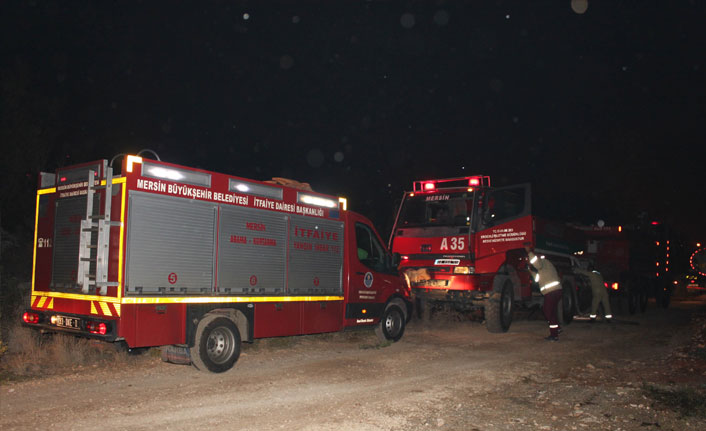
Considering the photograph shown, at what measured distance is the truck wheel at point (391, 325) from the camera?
11116 millimetres

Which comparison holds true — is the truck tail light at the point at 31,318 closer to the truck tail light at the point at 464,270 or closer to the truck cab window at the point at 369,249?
the truck cab window at the point at 369,249

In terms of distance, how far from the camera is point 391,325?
11.4m

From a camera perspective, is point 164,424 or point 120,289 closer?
point 164,424

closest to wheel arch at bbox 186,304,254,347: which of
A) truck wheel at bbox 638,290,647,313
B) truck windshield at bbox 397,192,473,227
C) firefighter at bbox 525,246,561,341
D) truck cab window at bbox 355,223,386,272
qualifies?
truck cab window at bbox 355,223,386,272

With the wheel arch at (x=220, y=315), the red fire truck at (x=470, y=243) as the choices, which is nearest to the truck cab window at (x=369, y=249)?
the red fire truck at (x=470, y=243)

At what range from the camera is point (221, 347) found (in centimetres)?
811

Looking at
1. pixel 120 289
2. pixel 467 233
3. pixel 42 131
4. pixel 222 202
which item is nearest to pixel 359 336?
pixel 467 233

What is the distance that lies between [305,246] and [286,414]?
4122mm

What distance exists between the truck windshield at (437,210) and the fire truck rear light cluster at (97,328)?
7.89 m

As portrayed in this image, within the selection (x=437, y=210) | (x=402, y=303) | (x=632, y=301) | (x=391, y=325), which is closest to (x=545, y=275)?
(x=437, y=210)

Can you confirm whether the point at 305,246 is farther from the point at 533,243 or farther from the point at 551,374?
the point at 533,243

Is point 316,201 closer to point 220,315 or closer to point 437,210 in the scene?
point 220,315

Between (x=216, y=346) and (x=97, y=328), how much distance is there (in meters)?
1.71

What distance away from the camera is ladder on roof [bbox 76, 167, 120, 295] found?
7.07 metres
